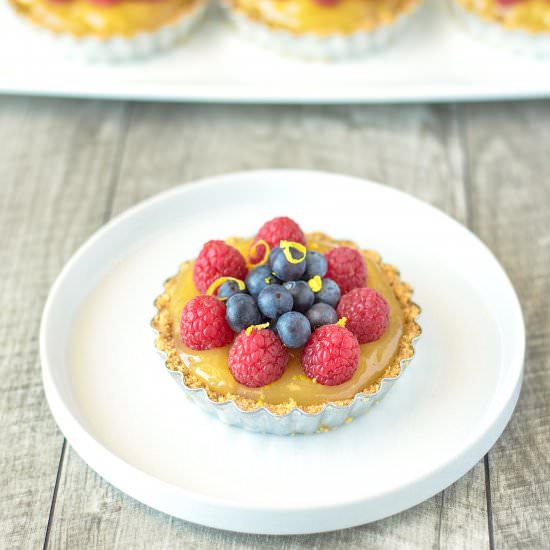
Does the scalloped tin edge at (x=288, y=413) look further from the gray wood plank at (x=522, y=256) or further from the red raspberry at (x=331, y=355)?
the gray wood plank at (x=522, y=256)

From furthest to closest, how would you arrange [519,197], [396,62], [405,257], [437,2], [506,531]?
[437,2]
[396,62]
[519,197]
[405,257]
[506,531]

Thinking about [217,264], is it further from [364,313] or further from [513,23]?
[513,23]

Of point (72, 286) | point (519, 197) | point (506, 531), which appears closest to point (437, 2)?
point (519, 197)

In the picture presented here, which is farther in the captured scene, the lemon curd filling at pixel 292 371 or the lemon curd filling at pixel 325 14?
the lemon curd filling at pixel 325 14

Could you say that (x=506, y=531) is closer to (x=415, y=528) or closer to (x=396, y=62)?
(x=415, y=528)

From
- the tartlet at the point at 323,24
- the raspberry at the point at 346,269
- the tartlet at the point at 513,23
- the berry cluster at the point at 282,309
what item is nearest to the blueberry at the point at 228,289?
the berry cluster at the point at 282,309

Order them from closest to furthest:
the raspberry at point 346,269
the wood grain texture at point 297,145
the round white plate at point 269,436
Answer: the round white plate at point 269,436 < the raspberry at point 346,269 < the wood grain texture at point 297,145
